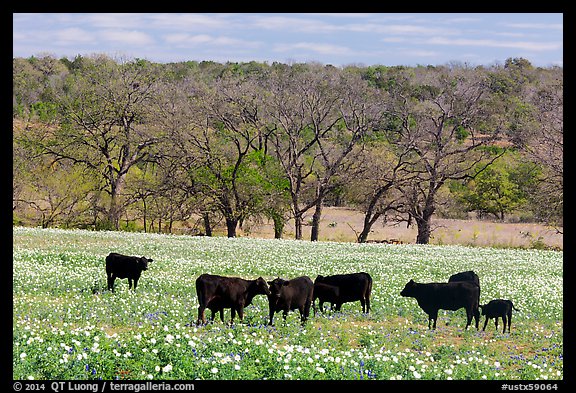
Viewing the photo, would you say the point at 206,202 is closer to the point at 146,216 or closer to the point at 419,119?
the point at 146,216

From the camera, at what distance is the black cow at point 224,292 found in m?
12.3

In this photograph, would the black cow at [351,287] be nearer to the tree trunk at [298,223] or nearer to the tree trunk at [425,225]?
the tree trunk at [425,225]

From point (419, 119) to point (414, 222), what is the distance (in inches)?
347

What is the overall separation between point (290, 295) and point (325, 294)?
191 cm

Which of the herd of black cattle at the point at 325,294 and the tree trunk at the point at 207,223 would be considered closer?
the herd of black cattle at the point at 325,294

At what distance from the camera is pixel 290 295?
12.7 meters

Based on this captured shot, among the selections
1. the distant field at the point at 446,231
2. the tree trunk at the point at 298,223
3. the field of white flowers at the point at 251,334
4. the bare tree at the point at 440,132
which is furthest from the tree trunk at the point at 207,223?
the field of white flowers at the point at 251,334

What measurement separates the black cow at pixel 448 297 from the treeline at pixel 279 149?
40389 mm

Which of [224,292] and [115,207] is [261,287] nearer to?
[224,292]

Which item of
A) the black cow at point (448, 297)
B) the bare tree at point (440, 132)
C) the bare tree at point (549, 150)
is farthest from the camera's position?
the bare tree at point (440, 132)

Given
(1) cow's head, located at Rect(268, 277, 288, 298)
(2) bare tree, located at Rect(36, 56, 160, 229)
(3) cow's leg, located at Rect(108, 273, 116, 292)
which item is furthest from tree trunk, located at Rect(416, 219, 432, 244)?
(1) cow's head, located at Rect(268, 277, 288, 298)

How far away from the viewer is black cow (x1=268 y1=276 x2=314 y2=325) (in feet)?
40.8
